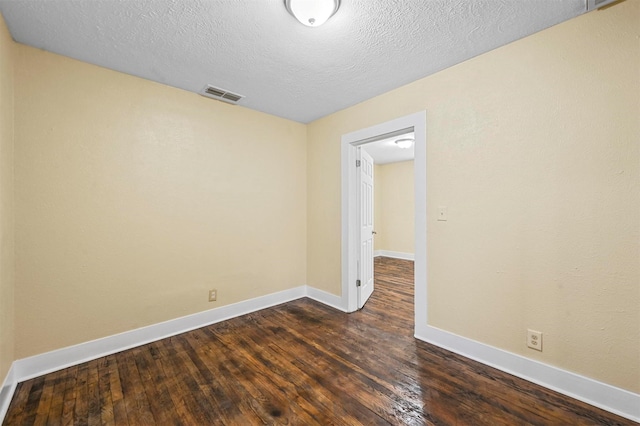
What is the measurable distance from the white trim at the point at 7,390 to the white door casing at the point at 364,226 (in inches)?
111

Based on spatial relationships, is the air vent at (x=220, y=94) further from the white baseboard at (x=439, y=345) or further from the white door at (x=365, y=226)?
the white baseboard at (x=439, y=345)

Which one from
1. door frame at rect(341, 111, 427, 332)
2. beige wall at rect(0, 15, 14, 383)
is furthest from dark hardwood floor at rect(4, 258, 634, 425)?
door frame at rect(341, 111, 427, 332)

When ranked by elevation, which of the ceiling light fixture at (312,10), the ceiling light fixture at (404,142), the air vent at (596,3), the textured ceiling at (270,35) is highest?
the ceiling light fixture at (404,142)

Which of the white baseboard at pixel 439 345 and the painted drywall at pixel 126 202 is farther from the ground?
the painted drywall at pixel 126 202

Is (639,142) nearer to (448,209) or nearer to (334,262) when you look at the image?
(448,209)

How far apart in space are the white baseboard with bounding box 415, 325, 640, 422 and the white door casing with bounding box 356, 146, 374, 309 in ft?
3.49

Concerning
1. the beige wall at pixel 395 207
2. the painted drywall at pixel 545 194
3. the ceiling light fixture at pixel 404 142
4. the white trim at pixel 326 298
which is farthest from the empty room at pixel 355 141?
the beige wall at pixel 395 207

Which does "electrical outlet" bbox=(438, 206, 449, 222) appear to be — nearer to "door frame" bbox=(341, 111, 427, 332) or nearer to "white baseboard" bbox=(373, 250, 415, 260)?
"door frame" bbox=(341, 111, 427, 332)

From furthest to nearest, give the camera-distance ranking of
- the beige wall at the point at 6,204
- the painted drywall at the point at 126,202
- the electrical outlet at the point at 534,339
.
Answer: the painted drywall at the point at 126,202, the electrical outlet at the point at 534,339, the beige wall at the point at 6,204

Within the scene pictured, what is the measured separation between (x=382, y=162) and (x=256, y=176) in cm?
429

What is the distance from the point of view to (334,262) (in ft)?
10.6

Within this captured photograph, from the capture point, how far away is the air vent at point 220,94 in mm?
2539

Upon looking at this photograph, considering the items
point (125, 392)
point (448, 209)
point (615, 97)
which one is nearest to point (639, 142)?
point (615, 97)

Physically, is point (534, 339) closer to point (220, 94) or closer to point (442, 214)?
point (442, 214)
